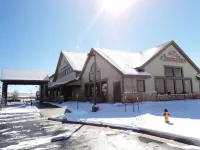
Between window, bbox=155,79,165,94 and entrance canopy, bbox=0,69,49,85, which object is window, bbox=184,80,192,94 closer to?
window, bbox=155,79,165,94

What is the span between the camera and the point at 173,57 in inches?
970

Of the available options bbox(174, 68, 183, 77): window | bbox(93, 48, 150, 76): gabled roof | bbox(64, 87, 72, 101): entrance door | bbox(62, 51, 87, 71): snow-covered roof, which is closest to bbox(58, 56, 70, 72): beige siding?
bbox(62, 51, 87, 71): snow-covered roof

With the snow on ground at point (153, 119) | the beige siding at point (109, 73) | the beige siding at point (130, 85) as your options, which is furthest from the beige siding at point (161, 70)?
the snow on ground at point (153, 119)

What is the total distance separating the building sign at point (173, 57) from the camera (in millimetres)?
23645

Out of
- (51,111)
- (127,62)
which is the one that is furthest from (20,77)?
(127,62)

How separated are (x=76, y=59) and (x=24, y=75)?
937 cm

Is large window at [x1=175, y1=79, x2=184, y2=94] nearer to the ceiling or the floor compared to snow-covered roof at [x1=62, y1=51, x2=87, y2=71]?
nearer to the floor

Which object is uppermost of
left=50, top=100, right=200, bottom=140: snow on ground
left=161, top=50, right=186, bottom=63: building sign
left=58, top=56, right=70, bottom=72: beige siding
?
left=58, top=56, right=70, bottom=72: beige siding

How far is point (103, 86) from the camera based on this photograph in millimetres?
23203

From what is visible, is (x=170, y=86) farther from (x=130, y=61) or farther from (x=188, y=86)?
(x=130, y=61)

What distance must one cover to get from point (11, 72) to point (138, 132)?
28954 mm

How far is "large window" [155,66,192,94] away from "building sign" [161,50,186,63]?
1187 mm

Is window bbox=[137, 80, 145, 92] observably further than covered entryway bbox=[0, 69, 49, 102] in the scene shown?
No

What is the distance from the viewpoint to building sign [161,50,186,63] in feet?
77.6
